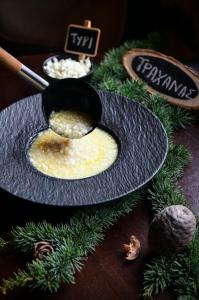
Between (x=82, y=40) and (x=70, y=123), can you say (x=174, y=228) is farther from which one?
(x=82, y=40)

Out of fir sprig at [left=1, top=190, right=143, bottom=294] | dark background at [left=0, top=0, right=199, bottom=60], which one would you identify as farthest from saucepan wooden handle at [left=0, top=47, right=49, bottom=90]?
dark background at [left=0, top=0, right=199, bottom=60]

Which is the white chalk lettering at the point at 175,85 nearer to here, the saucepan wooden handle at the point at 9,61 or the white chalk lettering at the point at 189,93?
the white chalk lettering at the point at 189,93

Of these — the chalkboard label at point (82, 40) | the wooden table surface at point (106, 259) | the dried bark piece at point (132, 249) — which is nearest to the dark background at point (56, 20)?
the chalkboard label at point (82, 40)

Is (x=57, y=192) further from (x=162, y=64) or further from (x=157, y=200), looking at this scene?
(x=162, y=64)

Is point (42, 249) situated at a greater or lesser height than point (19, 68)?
lesser

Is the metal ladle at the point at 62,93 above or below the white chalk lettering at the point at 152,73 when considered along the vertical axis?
above

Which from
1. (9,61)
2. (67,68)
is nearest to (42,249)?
(9,61)

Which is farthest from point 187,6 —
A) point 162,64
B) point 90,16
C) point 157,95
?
point 157,95

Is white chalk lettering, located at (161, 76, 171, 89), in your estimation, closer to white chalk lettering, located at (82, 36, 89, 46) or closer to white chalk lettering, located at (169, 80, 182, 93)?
white chalk lettering, located at (169, 80, 182, 93)
